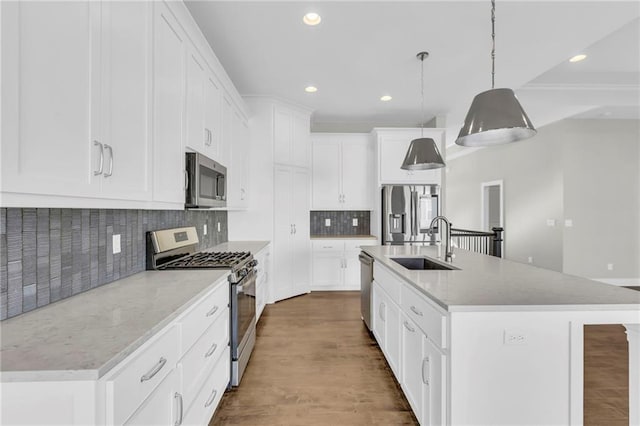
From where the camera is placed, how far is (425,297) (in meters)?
1.54

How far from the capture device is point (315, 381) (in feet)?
7.35

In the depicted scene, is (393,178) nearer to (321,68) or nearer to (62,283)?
(321,68)

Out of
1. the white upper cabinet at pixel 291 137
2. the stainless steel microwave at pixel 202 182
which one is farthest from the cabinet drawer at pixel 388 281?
the white upper cabinet at pixel 291 137

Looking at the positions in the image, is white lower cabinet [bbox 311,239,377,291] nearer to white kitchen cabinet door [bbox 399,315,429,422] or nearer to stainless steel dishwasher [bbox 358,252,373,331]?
stainless steel dishwasher [bbox 358,252,373,331]

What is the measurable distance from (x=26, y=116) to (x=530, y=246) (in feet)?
23.0

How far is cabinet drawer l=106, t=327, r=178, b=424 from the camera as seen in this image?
2.66 feet

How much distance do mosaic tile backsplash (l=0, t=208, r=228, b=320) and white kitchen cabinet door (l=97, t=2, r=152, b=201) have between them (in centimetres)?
32

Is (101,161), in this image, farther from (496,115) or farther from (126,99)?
(496,115)

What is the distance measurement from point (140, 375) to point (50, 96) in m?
0.92

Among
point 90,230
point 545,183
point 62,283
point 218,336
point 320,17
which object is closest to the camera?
point 62,283

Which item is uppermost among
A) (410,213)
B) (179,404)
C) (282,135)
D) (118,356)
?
(282,135)

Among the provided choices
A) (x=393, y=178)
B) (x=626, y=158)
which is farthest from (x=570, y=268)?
(x=393, y=178)

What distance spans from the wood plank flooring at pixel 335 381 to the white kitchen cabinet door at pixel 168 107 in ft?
4.77

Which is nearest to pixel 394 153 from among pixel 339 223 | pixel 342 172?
pixel 342 172
